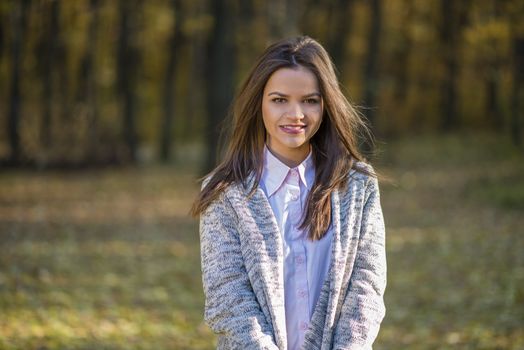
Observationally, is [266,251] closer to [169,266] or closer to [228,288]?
[228,288]

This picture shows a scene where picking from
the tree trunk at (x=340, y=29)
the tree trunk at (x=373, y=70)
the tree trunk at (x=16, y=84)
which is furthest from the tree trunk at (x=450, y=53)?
the tree trunk at (x=16, y=84)

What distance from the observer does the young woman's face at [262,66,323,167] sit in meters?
2.90

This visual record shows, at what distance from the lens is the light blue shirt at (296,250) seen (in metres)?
2.79

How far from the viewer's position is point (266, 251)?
274 cm

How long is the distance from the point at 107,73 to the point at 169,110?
4.24 meters

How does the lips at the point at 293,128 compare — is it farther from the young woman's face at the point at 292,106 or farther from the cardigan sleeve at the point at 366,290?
the cardigan sleeve at the point at 366,290

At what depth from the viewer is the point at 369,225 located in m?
2.84

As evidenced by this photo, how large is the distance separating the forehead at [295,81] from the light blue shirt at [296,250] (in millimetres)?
300

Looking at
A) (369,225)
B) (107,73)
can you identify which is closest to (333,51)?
(107,73)

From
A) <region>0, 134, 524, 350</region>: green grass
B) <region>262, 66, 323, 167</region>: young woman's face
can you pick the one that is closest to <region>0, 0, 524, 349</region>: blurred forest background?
<region>0, 134, 524, 350</region>: green grass

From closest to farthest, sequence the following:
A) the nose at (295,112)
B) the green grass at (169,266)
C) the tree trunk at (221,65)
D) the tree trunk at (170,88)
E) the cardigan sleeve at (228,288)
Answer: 1. the cardigan sleeve at (228,288)
2. the nose at (295,112)
3. the green grass at (169,266)
4. the tree trunk at (221,65)
5. the tree trunk at (170,88)

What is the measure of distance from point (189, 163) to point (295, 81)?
22349 mm

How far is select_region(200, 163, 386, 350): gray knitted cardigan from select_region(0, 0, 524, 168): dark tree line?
12974 mm

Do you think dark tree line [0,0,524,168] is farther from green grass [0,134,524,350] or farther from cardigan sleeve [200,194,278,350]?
cardigan sleeve [200,194,278,350]
